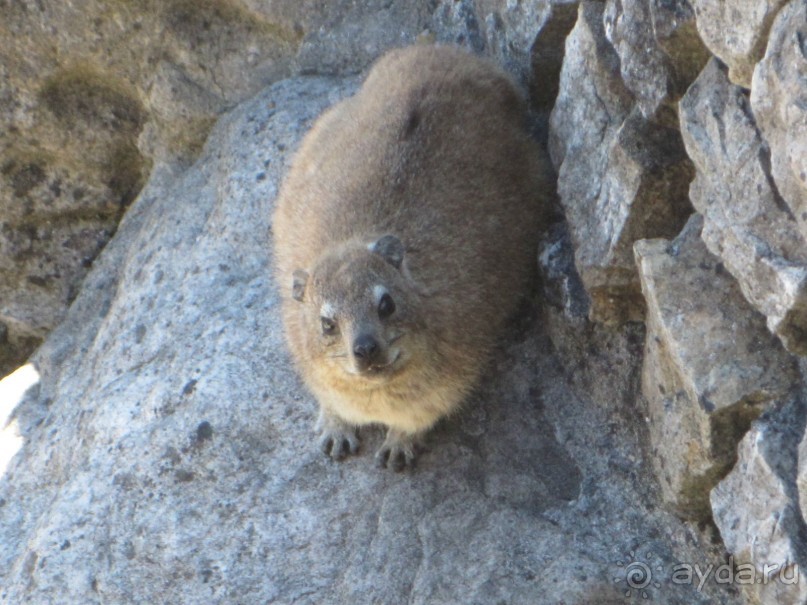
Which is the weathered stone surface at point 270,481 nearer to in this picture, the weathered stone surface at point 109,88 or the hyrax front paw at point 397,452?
the hyrax front paw at point 397,452

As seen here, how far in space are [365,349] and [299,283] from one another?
716mm

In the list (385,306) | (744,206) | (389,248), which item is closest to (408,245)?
(389,248)

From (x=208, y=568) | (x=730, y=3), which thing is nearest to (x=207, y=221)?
(x=208, y=568)

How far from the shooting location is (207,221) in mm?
7797

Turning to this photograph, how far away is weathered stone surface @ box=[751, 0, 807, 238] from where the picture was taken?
392 centimetres

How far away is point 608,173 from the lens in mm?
5613

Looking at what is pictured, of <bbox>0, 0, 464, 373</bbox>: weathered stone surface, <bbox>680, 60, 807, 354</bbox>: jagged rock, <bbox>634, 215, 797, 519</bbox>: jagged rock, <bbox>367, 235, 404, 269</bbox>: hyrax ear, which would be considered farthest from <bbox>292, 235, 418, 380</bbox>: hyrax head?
<bbox>0, 0, 464, 373</bbox>: weathered stone surface

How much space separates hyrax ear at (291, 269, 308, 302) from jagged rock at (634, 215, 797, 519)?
6.12ft

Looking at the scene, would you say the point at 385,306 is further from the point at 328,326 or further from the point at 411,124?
the point at 411,124

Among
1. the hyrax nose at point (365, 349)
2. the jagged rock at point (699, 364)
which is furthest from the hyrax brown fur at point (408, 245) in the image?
the jagged rock at point (699, 364)

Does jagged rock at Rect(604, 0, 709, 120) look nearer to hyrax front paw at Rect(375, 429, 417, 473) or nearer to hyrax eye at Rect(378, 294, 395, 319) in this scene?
hyrax eye at Rect(378, 294, 395, 319)

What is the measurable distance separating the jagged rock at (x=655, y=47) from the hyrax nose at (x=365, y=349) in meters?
1.67

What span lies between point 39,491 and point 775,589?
4.52 meters

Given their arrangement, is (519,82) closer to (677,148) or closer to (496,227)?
(496,227)
